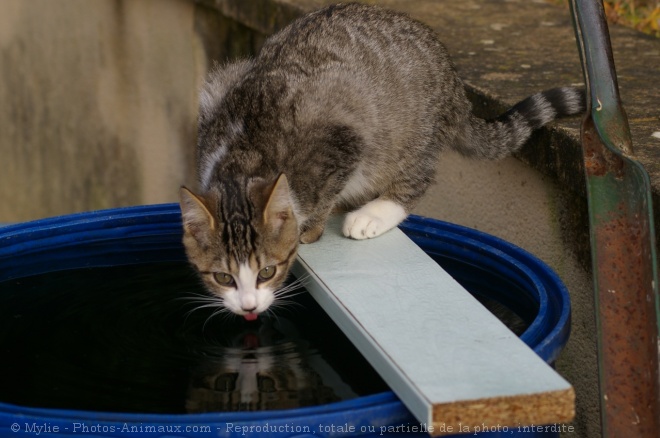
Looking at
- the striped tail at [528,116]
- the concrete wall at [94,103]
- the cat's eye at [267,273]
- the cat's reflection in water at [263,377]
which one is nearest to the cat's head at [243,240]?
the cat's eye at [267,273]

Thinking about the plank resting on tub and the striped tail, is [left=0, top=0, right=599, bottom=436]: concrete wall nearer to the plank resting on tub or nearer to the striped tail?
the striped tail

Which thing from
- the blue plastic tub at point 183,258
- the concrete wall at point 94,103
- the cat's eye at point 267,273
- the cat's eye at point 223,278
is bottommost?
the concrete wall at point 94,103

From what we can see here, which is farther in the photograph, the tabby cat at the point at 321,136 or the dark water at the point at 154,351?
the tabby cat at the point at 321,136

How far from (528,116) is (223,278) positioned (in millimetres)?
1037

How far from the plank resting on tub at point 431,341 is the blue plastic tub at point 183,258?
8 centimetres

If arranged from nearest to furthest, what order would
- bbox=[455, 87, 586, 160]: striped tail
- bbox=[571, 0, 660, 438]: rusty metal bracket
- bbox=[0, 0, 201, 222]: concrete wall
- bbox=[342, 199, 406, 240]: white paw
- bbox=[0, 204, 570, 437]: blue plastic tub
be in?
bbox=[0, 204, 570, 437]: blue plastic tub, bbox=[571, 0, 660, 438]: rusty metal bracket, bbox=[342, 199, 406, 240]: white paw, bbox=[455, 87, 586, 160]: striped tail, bbox=[0, 0, 201, 222]: concrete wall

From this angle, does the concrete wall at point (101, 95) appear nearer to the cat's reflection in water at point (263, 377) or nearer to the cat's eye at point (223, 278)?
the cat's eye at point (223, 278)

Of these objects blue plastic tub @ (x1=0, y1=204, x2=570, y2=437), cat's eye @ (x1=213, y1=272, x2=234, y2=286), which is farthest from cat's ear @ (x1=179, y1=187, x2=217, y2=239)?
blue plastic tub @ (x1=0, y1=204, x2=570, y2=437)

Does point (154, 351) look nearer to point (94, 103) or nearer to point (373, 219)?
point (373, 219)

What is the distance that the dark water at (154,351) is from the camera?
2033 millimetres

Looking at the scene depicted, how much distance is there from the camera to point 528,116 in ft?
9.85

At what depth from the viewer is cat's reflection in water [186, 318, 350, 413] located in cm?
200

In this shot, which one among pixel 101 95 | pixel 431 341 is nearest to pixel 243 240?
pixel 431 341

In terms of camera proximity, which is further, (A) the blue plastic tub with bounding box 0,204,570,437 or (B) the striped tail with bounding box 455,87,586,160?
(B) the striped tail with bounding box 455,87,586,160
